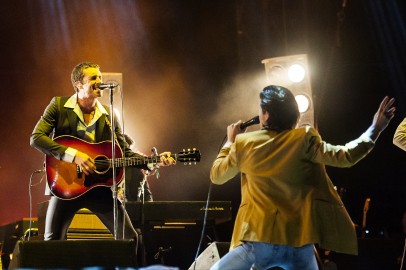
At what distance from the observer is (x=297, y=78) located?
28.4ft

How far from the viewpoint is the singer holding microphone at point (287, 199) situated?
3840 mm

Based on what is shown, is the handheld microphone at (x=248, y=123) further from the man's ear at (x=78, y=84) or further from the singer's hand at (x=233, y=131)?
the man's ear at (x=78, y=84)

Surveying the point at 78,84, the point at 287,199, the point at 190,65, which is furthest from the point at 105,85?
the point at 190,65

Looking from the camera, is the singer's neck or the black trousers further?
the singer's neck

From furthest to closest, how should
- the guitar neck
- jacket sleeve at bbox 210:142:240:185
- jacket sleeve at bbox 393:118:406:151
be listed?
jacket sleeve at bbox 393:118:406:151 → the guitar neck → jacket sleeve at bbox 210:142:240:185

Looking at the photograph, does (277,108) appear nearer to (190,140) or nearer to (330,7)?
(190,140)

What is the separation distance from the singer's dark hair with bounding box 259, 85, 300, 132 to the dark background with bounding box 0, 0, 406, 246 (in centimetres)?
723

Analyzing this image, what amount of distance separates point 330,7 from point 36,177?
6876 millimetres

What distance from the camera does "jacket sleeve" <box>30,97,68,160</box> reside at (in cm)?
543

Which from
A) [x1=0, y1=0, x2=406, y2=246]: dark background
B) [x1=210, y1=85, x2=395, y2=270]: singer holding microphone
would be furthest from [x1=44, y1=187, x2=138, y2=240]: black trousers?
[x1=0, y1=0, x2=406, y2=246]: dark background

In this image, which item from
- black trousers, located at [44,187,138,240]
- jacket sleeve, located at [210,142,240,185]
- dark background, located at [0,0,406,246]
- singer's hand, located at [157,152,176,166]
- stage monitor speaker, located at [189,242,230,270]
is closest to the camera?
jacket sleeve, located at [210,142,240,185]

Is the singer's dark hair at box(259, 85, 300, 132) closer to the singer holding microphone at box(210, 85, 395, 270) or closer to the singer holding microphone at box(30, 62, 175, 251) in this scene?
the singer holding microphone at box(210, 85, 395, 270)

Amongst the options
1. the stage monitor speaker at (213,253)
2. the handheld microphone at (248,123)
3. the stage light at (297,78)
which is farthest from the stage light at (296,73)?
the handheld microphone at (248,123)

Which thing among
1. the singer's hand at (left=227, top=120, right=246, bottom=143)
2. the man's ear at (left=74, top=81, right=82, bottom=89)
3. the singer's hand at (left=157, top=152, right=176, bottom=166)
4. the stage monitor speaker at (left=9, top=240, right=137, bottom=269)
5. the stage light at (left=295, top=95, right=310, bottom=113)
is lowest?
the stage monitor speaker at (left=9, top=240, right=137, bottom=269)
